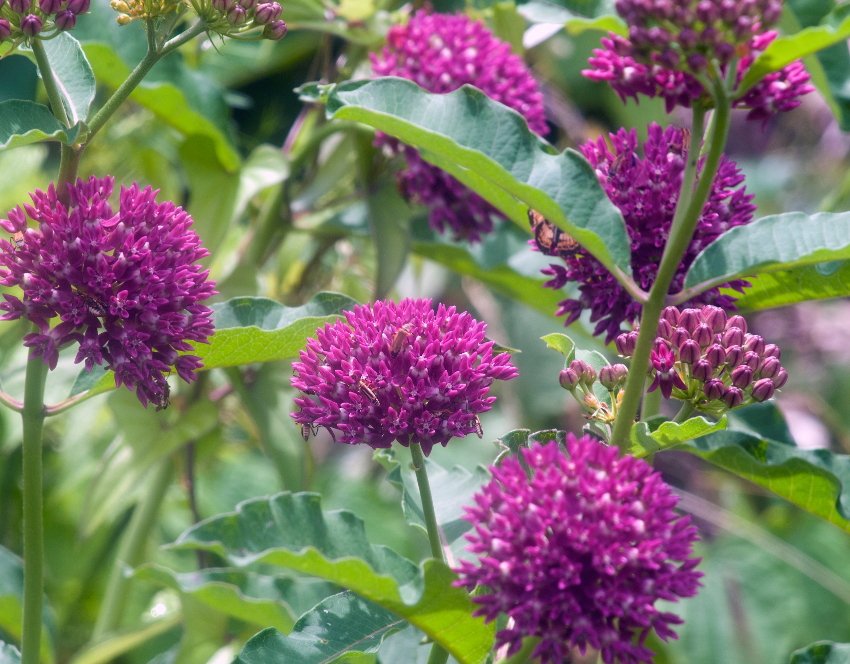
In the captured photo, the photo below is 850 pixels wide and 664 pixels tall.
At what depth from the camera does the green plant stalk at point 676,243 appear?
0.75 metres

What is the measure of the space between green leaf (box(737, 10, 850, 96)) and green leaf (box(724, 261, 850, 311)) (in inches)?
9.6

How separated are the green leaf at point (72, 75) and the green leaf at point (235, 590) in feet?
1.19

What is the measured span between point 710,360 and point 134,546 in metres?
0.93

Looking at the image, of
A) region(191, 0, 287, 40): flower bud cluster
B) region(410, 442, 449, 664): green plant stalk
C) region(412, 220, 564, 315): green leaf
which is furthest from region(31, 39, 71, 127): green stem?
region(412, 220, 564, 315): green leaf

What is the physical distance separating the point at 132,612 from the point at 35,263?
1142 mm

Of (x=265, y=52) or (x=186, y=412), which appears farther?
(x=265, y=52)

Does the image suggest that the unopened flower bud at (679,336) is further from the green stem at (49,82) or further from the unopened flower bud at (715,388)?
the green stem at (49,82)

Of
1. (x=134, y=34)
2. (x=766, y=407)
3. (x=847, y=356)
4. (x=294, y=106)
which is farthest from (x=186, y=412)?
(x=847, y=356)

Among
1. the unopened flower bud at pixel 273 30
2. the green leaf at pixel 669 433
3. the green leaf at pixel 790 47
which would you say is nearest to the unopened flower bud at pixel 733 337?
the green leaf at pixel 669 433

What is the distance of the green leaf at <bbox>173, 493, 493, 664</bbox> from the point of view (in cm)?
75

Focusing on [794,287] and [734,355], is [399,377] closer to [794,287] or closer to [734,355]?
[734,355]

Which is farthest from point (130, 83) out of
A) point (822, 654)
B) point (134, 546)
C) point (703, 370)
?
point (134, 546)

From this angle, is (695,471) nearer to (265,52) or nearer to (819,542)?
(819,542)

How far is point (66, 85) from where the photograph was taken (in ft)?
3.13
